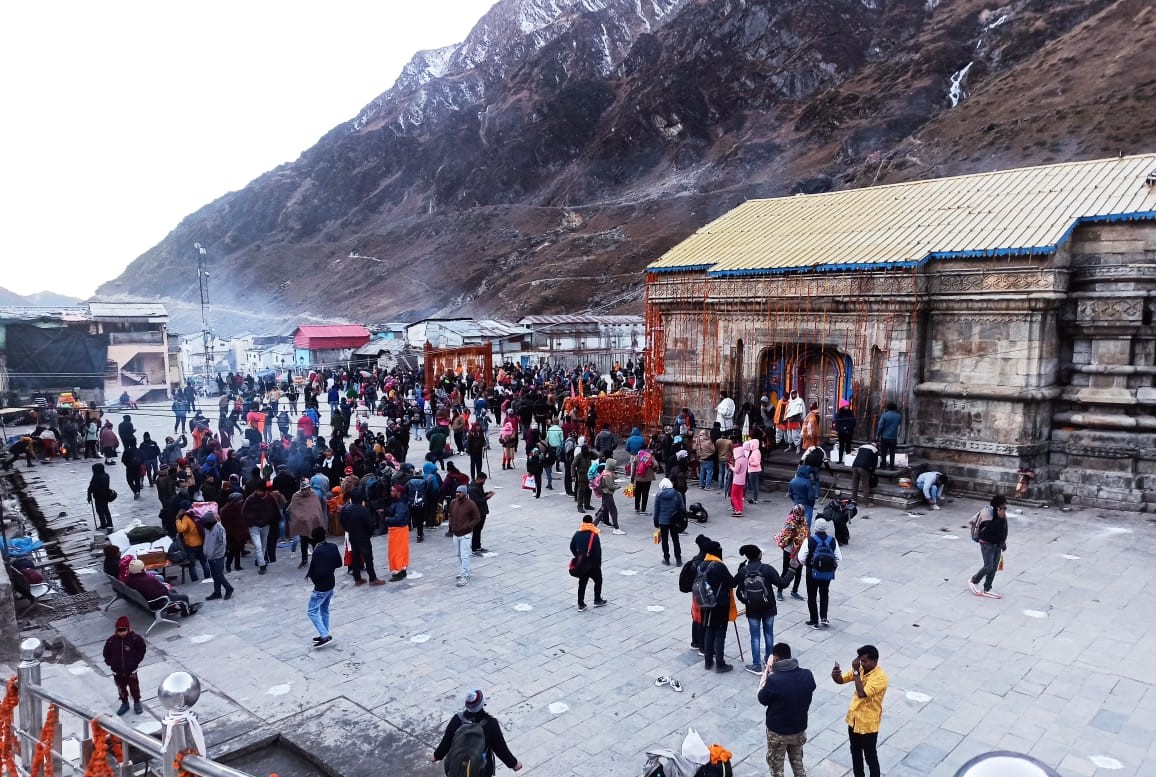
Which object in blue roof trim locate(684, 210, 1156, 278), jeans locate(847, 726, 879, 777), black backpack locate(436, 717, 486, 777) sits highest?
blue roof trim locate(684, 210, 1156, 278)

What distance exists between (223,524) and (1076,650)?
11436mm

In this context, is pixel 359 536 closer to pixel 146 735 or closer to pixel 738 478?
pixel 146 735

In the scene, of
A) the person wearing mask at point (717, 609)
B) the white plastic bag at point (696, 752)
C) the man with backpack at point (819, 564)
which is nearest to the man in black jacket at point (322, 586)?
the person wearing mask at point (717, 609)

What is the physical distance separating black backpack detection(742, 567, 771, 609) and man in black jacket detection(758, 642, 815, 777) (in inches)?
74.5

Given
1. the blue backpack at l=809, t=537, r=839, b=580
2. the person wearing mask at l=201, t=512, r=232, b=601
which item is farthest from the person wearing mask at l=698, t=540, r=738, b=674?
the person wearing mask at l=201, t=512, r=232, b=601

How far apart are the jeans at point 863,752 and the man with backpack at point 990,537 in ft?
15.3

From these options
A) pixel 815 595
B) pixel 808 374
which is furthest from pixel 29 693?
pixel 808 374

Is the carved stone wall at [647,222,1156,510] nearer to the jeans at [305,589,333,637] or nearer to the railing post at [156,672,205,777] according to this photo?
the jeans at [305,589,333,637]

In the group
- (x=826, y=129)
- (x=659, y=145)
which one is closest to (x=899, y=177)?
(x=826, y=129)

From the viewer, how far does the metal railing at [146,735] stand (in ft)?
11.7

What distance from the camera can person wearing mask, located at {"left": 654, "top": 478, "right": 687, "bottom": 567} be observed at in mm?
11516

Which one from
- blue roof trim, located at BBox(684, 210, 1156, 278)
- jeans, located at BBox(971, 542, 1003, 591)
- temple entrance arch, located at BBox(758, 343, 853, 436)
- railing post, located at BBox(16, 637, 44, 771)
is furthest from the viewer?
temple entrance arch, located at BBox(758, 343, 853, 436)

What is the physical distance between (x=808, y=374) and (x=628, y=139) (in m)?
98.1

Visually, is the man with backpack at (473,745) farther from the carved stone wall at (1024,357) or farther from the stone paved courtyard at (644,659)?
the carved stone wall at (1024,357)
